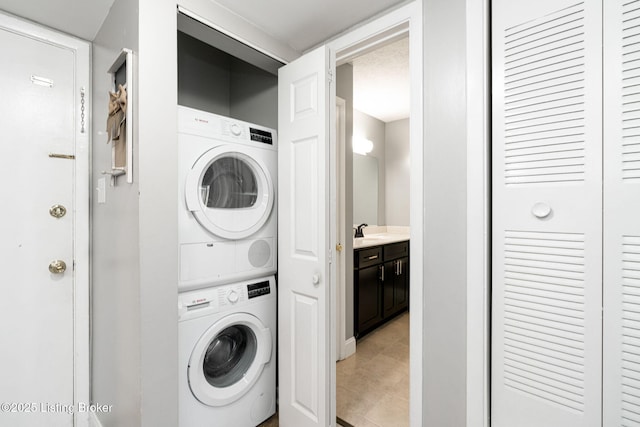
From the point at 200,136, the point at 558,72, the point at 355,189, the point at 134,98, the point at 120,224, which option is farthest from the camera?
the point at 355,189

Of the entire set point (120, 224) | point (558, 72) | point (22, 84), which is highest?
point (22, 84)

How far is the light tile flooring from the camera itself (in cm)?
183

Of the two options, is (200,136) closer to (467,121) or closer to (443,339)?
(467,121)

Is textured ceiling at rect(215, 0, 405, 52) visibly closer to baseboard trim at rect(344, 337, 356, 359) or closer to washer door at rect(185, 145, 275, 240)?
washer door at rect(185, 145, 275, 240)

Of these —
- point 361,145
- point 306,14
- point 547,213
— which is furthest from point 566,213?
point 361,145

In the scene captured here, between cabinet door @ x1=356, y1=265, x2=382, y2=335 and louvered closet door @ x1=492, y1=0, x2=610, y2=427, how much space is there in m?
1.67

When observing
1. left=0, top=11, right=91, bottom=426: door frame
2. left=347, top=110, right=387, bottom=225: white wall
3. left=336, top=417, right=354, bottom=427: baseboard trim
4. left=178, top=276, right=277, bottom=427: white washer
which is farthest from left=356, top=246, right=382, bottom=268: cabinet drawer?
left=0, top=11, right=91, bottom=426: door frame

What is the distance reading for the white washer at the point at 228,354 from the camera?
1428mm

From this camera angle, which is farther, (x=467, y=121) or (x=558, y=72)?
(x=467, y=121)

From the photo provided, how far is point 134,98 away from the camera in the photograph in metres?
1.22

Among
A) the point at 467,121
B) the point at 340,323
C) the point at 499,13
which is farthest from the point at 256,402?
the point at 499,13

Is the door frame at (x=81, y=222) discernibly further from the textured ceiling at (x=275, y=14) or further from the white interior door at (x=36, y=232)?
the textured ceiling at (x=275, y=14)

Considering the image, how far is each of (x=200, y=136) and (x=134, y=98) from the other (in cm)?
33

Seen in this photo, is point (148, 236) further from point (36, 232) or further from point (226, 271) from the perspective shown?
point (36, 232)
